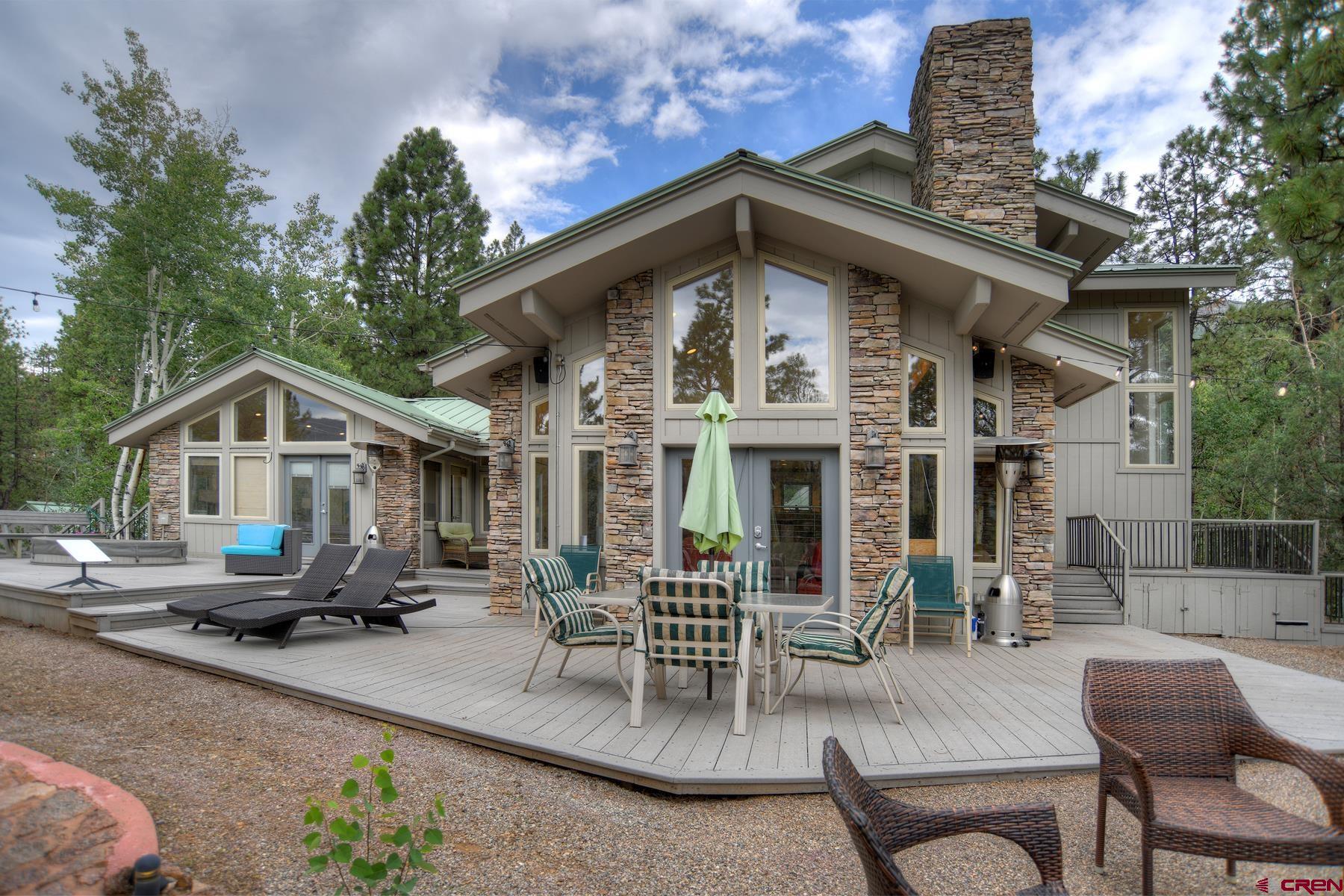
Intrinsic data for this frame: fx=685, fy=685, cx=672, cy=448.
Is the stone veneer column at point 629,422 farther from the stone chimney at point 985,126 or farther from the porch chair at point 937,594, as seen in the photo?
the stone chimney at point 985,126

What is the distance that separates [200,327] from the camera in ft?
56.0

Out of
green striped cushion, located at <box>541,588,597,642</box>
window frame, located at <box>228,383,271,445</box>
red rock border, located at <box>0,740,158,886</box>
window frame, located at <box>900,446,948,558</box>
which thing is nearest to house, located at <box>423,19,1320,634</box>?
window frame, located at <box>900,446,948,558</box>

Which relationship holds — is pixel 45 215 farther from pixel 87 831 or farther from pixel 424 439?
pixel 87 831

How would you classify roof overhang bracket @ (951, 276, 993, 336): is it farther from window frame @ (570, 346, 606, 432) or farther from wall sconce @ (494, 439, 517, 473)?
wall sconce @ (494, 439, 517, 473)

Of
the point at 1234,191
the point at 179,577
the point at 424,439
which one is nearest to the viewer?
the point at 179,577

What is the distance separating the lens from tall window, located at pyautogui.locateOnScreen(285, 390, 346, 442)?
1213 cm

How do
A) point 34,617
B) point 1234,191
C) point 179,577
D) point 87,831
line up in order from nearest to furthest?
1. point 87,831
2. point 34,617
3. point 179,577
4. point 1234,191

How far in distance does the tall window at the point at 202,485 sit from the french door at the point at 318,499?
62.4 inches

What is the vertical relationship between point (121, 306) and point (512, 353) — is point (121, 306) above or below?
above

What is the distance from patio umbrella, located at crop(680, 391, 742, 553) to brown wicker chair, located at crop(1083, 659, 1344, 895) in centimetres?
261

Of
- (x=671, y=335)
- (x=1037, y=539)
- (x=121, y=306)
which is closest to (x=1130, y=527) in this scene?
(x=1037, y=539)

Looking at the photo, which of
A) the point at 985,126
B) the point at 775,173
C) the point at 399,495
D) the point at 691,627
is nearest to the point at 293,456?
the point at 399,495

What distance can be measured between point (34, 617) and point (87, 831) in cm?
661

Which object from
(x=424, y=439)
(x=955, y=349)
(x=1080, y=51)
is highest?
(x=1080, y=51)
